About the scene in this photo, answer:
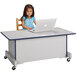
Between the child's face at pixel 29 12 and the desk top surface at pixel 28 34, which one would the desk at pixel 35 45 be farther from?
the child's face at pixel 29 12

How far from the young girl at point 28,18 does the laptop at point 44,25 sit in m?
0.47

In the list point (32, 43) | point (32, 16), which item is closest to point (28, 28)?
point (32, 16)

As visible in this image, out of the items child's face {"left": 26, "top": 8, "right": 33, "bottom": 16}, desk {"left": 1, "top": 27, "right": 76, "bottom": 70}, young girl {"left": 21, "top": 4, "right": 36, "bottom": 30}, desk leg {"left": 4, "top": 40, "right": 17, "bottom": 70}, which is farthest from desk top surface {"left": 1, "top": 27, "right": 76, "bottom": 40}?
child's face {"left": 26, "top": 8, "right": 33, "bottom": 16}

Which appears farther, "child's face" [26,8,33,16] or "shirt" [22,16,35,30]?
"shirt" [22,16,35,30]

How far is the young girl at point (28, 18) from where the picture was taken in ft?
25.6

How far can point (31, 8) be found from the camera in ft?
25.6

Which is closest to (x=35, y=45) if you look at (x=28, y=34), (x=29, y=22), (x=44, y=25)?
(x=28, y=34)

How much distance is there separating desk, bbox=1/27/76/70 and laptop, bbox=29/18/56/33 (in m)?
0.10

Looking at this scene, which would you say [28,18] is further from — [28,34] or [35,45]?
[35,45]

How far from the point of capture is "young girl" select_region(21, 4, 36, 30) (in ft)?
25.6

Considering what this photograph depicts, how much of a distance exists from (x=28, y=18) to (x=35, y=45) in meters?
1.13

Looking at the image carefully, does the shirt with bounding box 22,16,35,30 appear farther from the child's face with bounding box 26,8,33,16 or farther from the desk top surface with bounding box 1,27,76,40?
the desk top surface with bounding box 1,27,76,40

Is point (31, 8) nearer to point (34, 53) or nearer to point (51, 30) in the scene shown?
point (51, 30)

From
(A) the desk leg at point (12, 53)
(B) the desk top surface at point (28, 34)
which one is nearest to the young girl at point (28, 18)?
(B) the desk top surface at point (28, 34)
